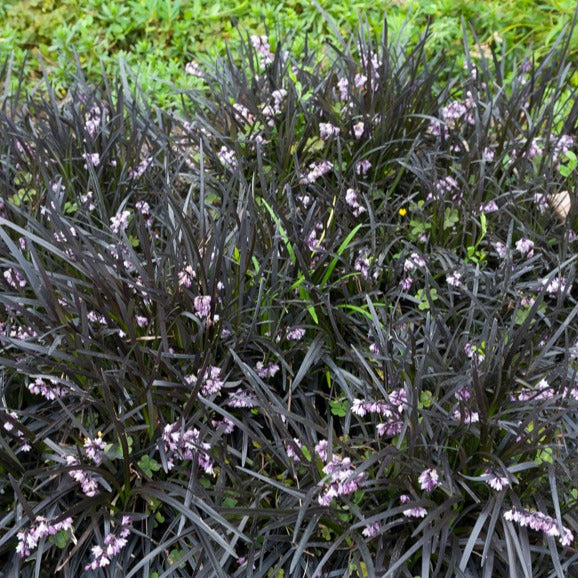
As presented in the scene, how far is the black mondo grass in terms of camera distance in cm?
217

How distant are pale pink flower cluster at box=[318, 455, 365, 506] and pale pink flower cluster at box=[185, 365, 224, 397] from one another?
0.44 meters

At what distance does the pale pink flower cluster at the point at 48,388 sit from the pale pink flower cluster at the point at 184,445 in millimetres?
368

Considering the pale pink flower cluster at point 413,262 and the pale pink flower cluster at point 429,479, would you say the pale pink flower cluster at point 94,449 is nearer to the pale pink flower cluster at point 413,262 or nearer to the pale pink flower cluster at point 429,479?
the pale pink flower cluster at point 429,479

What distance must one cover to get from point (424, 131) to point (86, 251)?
1.59 m

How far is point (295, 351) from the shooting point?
2545 millimetres

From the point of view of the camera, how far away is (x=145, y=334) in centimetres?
Result: 246

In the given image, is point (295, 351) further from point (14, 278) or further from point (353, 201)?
point (14, 278)

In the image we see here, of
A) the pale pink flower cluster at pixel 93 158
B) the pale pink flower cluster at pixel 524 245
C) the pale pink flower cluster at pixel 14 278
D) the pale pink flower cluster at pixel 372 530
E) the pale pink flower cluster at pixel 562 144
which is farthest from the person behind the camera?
the pale pink flower cluster at pixel 562 144

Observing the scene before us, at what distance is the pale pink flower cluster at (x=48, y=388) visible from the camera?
7.69 ft

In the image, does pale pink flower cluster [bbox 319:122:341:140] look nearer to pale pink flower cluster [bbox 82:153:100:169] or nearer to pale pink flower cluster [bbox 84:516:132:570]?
pale pink flower cluster [bbox 82:153:100:169]

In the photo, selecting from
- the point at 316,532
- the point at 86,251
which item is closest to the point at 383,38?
Result: the point at 86,251

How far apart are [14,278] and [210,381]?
78cm

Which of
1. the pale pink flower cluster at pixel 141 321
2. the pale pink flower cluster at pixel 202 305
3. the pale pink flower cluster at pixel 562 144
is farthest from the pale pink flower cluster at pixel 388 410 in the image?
the pale pink flower cluster at pixel 562 144

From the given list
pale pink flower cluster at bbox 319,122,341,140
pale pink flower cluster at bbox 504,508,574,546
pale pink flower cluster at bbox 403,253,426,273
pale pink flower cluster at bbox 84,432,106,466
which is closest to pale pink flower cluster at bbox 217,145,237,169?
pale pink flower cluster at bbox 319,122,341,140
